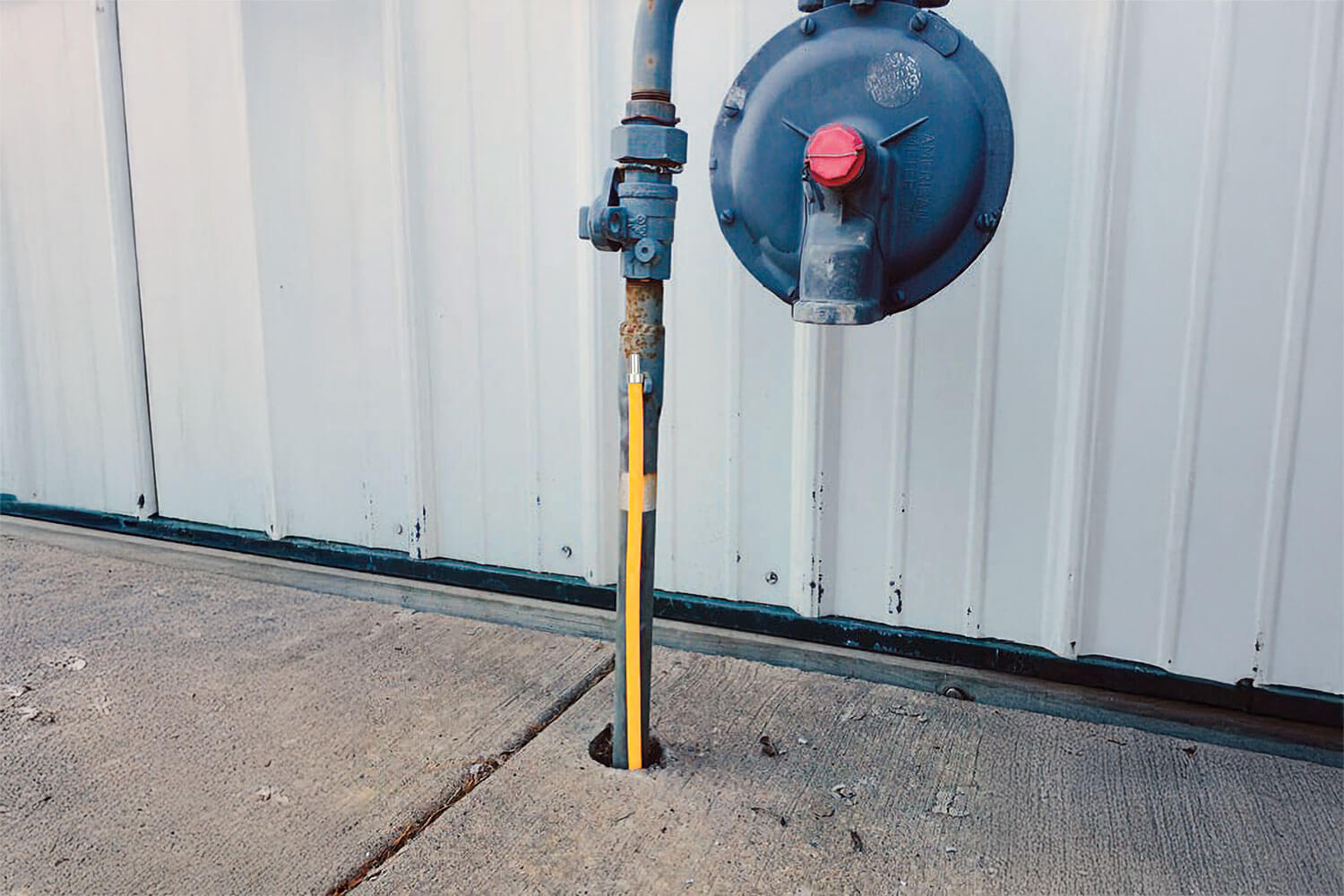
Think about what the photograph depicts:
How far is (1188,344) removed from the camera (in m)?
1.67

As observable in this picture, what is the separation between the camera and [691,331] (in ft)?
6.64

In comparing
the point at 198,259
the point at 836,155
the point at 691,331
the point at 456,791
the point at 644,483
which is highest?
the point at 836,155

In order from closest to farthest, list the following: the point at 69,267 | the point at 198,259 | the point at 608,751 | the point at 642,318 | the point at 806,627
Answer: the point at 642,318
the point at 608,751
the point at 806,627
the point at 198,259
the point at 69,267

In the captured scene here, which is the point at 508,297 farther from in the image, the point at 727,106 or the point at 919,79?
the point at 919,79

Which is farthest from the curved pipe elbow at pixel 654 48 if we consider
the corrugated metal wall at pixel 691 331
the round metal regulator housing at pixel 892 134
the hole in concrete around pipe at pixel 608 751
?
the hole in concrete around pipe at pixel 608 751

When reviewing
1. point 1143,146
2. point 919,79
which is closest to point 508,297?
point 919,79

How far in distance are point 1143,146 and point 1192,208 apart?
0.42 feet

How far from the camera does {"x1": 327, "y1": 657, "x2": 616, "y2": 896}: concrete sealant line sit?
1.37 meters

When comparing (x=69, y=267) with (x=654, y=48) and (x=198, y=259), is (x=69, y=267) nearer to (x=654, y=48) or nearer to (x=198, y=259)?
(x=198, y=259)

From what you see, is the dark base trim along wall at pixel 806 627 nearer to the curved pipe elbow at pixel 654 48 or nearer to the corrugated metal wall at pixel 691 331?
the corrugated metal wall at pixel 691 331

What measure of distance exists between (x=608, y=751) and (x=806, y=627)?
1.69 ft

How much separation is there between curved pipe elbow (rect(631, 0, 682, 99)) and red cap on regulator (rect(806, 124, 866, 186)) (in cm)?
24

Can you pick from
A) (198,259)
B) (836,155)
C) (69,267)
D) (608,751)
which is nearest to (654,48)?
(836,155)

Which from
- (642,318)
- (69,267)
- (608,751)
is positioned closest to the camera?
(642,318)
